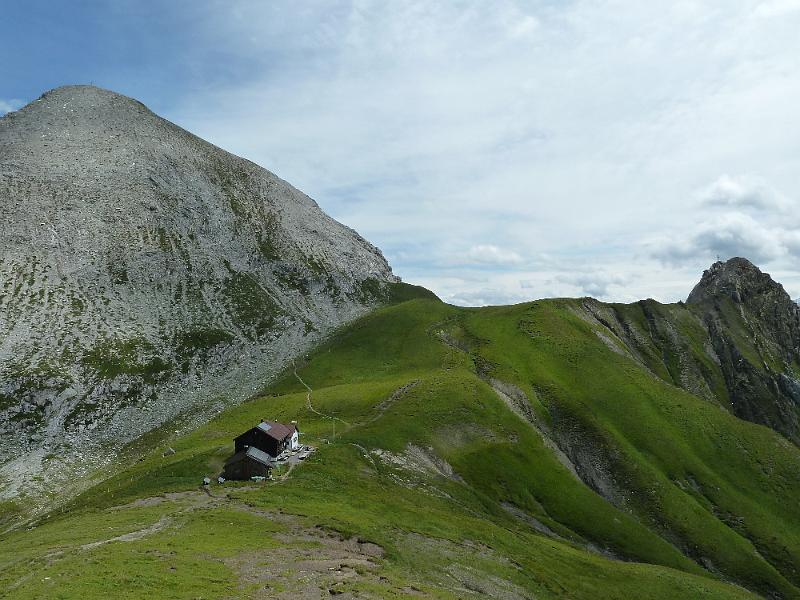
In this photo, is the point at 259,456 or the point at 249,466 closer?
the point at 249,466

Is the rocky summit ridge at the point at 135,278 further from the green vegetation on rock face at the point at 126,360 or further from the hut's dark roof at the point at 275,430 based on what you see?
the hut's dark roof at the point at 275,430

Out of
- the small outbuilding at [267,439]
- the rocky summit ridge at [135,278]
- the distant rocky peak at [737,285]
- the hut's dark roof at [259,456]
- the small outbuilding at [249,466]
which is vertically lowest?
the small outbuilding at [249,466]

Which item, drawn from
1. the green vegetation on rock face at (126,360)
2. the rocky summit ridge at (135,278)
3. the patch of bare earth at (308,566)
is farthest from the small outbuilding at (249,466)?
the green vegetation on rock face at (126,360)

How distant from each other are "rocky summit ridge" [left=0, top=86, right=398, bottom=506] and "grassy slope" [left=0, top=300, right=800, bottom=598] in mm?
16298

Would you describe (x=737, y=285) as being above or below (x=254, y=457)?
above

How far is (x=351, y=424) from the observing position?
75.4m

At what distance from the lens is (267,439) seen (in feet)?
196

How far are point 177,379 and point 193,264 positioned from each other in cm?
4402

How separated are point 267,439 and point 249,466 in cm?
372

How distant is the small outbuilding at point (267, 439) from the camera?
196 ft

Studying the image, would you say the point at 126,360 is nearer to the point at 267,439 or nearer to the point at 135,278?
the point at 135,278

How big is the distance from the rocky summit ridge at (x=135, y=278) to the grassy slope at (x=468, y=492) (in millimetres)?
16298

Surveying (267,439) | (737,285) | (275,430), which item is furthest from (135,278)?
(737,285)

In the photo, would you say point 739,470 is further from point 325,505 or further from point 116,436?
point 116,436
